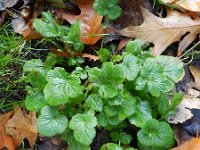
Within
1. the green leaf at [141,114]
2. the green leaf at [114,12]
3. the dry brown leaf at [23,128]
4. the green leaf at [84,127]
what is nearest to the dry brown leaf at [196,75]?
the green leaf at [141,114]

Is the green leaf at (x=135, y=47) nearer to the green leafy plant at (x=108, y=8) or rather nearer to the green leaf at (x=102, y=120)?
the green leafy plant at (x=108, y=8)

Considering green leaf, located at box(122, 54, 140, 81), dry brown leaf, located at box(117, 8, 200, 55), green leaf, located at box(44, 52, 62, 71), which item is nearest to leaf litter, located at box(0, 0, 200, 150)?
dry brown leaf, located at box(117, 8, 200, 55)

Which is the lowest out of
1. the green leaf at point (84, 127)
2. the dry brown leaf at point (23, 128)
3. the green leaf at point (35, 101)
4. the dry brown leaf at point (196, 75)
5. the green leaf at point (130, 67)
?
the dry brown leaf at point (23, 128)

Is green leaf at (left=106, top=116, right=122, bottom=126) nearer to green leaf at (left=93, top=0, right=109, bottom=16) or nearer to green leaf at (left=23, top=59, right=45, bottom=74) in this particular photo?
green leaf at (left=23, top=59, right=45, bottom=74)

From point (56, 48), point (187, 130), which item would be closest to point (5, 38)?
point (56, 48)

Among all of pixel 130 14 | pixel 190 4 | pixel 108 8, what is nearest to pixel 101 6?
pixel 108 8

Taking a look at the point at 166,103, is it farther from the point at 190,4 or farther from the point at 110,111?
the point at 190,4

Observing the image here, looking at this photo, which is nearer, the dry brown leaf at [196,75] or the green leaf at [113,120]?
the green leaf at [113,120]
